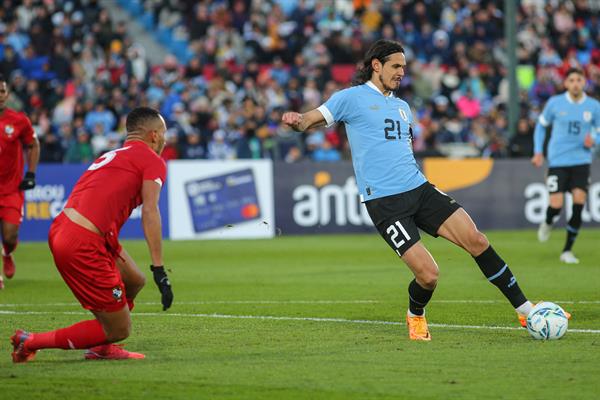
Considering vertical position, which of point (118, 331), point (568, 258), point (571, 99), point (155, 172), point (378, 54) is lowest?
point (568, 258)

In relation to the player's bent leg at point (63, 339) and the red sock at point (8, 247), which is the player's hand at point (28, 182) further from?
the player's bent leg at point (63, 339)

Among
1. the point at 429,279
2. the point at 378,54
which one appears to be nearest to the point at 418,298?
the point at 429,279

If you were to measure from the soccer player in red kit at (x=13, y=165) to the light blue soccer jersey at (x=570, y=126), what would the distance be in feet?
23.7

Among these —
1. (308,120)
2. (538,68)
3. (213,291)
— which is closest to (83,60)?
(538,68)

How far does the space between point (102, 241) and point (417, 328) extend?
9.05 ft

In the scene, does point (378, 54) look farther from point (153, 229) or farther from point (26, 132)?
point (26, 132)

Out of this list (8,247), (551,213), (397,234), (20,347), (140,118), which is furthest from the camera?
(551,213)

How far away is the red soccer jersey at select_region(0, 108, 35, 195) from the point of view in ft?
46.6

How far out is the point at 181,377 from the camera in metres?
7.59

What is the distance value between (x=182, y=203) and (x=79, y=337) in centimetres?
1491

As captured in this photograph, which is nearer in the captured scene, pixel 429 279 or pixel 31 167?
pixel 429 279

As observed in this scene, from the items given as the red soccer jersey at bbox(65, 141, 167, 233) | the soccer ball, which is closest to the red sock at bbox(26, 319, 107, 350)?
the red soccer jersey at bbox(65, 141, 167, 233)

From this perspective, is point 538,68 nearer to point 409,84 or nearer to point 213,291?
point 409,84

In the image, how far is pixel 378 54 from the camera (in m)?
9.55
